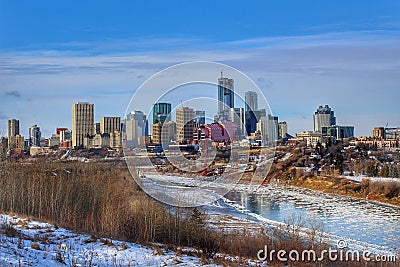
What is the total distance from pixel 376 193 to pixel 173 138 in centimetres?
2193

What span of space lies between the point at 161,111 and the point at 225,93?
155 centimetres

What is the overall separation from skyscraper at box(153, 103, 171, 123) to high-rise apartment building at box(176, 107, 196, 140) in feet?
0.91

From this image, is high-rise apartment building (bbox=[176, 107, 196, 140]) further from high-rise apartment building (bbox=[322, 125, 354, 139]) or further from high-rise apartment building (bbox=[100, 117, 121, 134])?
high-rise apartment building (bbox=[322, 125, 354, 139])

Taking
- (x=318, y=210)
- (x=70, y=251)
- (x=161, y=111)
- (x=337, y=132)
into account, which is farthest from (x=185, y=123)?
(x=337, y=132)

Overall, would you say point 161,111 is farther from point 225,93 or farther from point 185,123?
point 225,93

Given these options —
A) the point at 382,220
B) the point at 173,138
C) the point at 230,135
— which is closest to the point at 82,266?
the point at 173,138

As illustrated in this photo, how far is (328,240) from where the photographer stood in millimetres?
15758

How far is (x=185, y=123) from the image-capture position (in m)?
11.8

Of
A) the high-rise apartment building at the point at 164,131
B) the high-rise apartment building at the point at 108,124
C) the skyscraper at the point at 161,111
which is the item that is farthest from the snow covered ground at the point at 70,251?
the high-rise apartment building at the point at 108,124

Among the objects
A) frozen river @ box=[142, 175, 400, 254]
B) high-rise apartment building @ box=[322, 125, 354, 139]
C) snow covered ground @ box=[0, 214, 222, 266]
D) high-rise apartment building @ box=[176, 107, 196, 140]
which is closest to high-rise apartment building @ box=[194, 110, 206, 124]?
high-rise apartment building @ box=[176, 107, 196, 140]

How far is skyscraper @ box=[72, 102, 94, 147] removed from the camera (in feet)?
189

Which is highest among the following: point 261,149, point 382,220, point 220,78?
point 220,78

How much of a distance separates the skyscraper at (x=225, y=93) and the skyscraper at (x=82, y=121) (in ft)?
157

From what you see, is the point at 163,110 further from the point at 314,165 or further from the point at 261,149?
the point at 314,165
